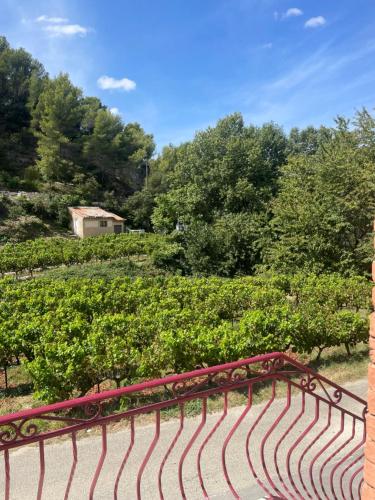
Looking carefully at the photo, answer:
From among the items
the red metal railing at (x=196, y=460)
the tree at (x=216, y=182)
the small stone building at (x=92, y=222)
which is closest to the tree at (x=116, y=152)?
the small stone building at (x=92, y=222)

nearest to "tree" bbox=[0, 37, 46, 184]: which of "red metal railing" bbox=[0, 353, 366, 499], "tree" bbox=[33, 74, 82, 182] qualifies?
"tree" bbox=[33, 74, 82, 182]

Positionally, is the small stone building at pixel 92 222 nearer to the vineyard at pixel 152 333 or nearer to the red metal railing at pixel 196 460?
the vineyard at pixel 152 333

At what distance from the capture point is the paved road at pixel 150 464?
452cm

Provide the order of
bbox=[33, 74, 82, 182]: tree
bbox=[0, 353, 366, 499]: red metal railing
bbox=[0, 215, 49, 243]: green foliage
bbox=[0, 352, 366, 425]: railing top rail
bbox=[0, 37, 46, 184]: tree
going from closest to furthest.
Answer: bbox=[0, 352, 366, 425]: railing top rail, bbox=[0, 353, 366, 499]: red metal railing, bbox=[0, 215, 49, 243]: green foliage, bbox=[33, 74, 82, 182]: tree, bbox=[0, 37, 46, 184]: tree

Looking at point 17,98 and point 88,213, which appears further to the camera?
point 17,98

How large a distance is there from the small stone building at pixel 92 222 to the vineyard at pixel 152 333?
2631 centimetres

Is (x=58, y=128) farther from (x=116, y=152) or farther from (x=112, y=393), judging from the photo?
(x=112, y=393)

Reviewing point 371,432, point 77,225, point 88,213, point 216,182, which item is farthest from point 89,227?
point 371,432

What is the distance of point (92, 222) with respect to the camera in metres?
37.8

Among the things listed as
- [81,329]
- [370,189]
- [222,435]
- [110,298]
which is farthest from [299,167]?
[222,435]

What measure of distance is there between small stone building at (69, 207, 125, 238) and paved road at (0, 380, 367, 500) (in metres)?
33.1

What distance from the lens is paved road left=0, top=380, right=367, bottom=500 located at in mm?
4520

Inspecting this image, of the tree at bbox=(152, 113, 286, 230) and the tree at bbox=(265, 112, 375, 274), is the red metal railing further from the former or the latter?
the tree at bbox=(152, 113, 286, 230)

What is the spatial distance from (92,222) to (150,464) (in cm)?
3454
